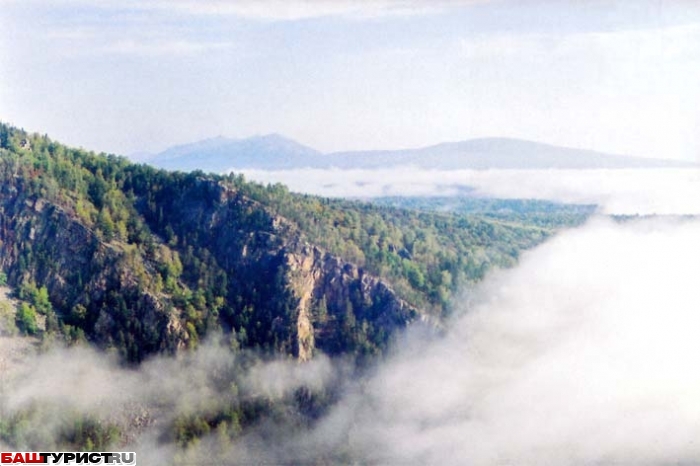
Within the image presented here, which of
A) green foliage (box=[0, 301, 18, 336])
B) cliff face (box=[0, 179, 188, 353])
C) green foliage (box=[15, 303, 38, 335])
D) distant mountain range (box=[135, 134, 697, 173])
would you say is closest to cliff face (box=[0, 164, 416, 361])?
cliff face (box=[0, 179, 188, 353])

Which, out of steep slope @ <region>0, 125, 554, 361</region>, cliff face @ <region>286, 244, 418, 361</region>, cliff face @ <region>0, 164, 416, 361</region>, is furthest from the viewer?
cliff face @ <region>286, 244, 418, 361</region>

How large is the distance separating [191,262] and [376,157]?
9517 centimetres

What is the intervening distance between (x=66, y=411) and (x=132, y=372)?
322 centimetres

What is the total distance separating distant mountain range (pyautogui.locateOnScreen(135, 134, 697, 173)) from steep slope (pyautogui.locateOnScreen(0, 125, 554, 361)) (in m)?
76.6

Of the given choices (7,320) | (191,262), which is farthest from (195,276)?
(7,320)

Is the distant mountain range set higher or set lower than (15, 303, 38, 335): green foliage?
higher

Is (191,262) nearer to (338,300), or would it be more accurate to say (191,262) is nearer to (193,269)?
(193,269)

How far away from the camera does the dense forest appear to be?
2959 cm

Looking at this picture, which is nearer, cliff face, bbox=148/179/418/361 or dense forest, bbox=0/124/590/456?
dense forest, bbox=0/124/590/456

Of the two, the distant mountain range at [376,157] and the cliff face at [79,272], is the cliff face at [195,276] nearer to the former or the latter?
the cliff face at [79,272]

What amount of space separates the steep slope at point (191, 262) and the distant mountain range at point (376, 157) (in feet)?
251

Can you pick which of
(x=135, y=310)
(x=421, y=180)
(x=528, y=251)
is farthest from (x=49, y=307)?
(x=421, y=180)

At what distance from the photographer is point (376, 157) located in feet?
414

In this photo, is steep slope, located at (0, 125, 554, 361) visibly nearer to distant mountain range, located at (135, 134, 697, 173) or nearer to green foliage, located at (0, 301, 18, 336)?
green foliage, located at (0, 301, 18, 336)
